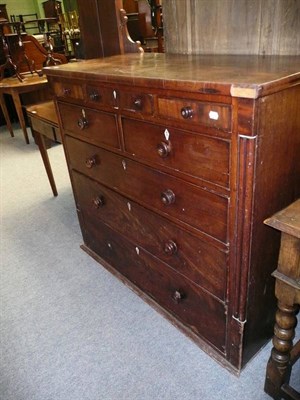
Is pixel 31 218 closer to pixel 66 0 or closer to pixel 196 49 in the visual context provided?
pixel 196 49

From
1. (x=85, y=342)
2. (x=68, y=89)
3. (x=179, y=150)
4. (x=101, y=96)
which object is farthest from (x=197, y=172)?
(x=85, y=342)

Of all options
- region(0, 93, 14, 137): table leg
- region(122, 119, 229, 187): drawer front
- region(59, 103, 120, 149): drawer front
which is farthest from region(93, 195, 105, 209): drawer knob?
region(0, 93, 14, 137): table leg

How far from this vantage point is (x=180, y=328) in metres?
1.43

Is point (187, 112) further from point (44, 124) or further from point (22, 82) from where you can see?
point (22, 82)

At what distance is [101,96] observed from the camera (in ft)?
4.12

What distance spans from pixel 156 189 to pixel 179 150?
221 mm

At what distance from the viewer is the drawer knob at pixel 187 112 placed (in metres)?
0.93

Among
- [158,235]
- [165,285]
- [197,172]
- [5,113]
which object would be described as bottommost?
[165,285]

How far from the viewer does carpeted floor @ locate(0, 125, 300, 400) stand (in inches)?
48.4

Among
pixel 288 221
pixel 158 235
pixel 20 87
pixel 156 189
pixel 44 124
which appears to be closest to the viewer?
pixel 288 221

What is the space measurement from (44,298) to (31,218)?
898 mm

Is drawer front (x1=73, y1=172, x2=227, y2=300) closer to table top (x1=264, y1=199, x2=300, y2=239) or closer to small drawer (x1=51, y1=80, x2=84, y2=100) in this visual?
table top (x1=264, y1=199, x2=300, y2=239)

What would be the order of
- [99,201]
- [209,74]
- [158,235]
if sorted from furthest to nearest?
[99,201]
[158,235]
[209,74]

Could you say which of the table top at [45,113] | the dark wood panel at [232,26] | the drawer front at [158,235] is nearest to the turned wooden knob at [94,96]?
the drawer front at [158,235]
